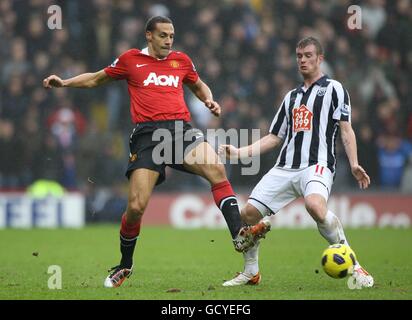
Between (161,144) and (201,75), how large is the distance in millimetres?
9498

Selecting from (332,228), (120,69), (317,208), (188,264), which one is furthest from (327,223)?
(188,264)

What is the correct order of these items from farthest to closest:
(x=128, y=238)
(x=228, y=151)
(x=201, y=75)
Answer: (x=201, y=75)
(x=228, y=151)
(x=128, y=238)

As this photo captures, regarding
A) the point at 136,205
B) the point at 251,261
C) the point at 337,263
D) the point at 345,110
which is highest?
the point at 345,110

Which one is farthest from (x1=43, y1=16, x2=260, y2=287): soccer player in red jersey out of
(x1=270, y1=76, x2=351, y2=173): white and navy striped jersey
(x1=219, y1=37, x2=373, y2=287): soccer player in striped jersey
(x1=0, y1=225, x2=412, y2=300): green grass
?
(x1=270, y1=76, x2=351, y2=173): white and navy striped jersey

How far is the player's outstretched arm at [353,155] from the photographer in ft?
26.3

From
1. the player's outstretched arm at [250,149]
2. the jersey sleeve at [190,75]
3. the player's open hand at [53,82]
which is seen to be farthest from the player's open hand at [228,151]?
the player's open hand at [53,82]

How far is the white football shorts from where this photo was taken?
324 inches

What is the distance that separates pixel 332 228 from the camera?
8133 millimetres

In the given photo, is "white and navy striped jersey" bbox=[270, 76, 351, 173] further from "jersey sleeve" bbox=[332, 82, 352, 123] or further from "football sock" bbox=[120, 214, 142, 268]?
"football sock" bbox=[120, 214, 142, 268]

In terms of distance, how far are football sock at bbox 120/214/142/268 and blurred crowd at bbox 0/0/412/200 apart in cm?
834

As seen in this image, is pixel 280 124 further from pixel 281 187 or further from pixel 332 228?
pixel 332 228

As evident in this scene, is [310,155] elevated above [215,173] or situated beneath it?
elevated above

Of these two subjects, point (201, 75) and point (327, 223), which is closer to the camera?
point (327, 223)
